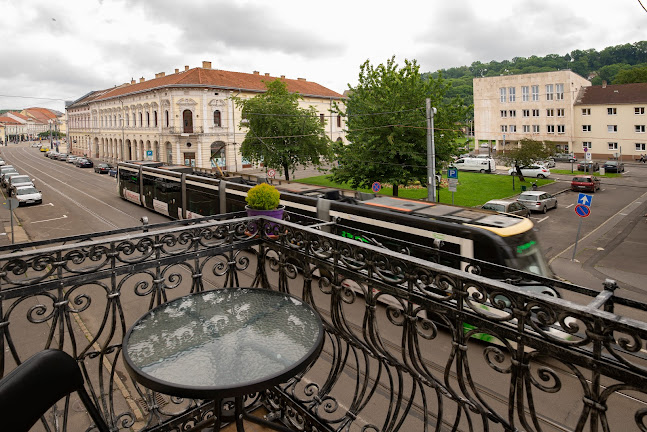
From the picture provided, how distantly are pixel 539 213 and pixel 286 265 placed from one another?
2544cm

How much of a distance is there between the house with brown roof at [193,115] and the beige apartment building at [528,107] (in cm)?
2441

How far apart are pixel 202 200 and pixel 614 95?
6403 centimetres

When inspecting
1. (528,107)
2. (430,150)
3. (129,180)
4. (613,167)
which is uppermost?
(528,107)

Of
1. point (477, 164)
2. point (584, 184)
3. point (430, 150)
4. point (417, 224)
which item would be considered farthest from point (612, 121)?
point (417, 224)

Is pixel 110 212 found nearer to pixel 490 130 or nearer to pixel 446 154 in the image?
pixel 446 154

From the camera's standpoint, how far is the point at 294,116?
3186cm

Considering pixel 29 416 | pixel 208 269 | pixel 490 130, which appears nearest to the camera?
pixel 29 416

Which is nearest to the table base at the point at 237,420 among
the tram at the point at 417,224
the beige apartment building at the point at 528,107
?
the tram at the point at 417,224

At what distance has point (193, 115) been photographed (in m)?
48.9

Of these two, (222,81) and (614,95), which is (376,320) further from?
(614,95)

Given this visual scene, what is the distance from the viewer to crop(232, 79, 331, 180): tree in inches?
1255

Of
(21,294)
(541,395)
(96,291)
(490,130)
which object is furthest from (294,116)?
(490,130)

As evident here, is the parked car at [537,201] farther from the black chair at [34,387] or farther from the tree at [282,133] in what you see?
the black chair at [34,387]

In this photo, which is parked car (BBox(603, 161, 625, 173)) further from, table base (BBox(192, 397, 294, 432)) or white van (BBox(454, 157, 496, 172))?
table base (BBox(192, 397, 294, 432))
